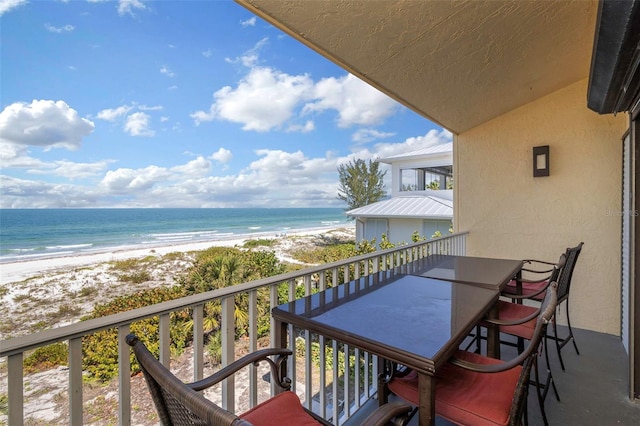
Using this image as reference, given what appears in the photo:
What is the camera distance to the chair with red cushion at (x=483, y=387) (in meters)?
1.16

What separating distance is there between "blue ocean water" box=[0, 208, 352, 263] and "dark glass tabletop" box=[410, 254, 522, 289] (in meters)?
23.4

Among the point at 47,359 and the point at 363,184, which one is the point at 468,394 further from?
the point at 363,184

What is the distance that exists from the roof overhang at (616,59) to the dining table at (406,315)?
129 centimetres

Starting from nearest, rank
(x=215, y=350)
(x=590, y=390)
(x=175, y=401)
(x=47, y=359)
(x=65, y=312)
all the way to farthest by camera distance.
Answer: (x=175, y=401)
(x=590, y=390)
(x=47, y=359)
(x=215, y=350)
(x=65, y=312)

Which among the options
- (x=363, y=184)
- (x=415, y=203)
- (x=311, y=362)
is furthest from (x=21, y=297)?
(x=363, y=184)

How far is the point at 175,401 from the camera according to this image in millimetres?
746

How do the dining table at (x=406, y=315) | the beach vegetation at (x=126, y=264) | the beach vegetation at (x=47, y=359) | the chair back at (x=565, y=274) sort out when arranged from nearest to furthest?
the dining table at (x=406, y=315) < the chair back at (x=565, y=274) < the beach vegetation at (x=47, y=359) < the beach vegetation at (x=126, y=264)

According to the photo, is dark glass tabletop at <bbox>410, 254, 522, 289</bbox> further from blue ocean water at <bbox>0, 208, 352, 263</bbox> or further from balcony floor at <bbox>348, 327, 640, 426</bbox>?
blue ocean water at <bbox>0, 208, 352, 263</bbox>

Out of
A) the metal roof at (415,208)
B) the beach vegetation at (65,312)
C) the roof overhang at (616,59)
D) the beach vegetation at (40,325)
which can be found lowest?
the beach vegetation at (40,325)

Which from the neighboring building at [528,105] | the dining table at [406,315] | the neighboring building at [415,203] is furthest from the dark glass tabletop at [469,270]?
the neighboring building at [415,203]

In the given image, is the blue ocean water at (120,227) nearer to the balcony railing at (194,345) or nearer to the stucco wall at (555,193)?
the balcony railing at (194,345)

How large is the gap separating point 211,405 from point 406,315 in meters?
1.05

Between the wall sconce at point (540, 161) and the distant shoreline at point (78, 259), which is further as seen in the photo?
the distant shoreline at point (78, 259)

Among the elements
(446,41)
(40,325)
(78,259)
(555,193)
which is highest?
(446,41)
